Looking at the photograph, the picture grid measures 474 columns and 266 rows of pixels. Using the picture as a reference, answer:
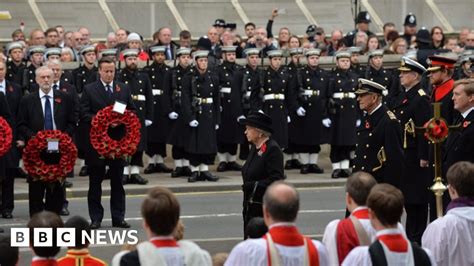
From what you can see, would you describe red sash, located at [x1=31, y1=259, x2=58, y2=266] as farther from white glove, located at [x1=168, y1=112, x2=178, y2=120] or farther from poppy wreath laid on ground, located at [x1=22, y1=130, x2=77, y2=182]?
white glove, located at [x1=168, y1=112, x2=178, y2=120]

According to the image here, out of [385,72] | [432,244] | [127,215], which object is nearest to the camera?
[432,244]

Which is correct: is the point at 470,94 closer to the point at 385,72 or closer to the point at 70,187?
the point at 70,187

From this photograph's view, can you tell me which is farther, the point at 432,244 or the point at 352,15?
the point at 352,15

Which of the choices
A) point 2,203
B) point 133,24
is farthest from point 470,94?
point 133,24

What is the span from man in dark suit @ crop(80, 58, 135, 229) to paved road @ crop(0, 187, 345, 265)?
242 mm

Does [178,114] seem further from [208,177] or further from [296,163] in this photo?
[296,163]

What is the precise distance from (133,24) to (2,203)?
1191 cm

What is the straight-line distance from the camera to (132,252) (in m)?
9.41

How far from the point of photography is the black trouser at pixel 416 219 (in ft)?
53.7

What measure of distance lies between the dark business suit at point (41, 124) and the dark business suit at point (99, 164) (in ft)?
0.68

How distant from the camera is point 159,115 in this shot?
2569 centimetres

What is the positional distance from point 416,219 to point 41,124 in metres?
5.37

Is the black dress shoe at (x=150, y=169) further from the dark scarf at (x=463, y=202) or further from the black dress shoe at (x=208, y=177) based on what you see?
the dark scarf at (x=463, y=202)

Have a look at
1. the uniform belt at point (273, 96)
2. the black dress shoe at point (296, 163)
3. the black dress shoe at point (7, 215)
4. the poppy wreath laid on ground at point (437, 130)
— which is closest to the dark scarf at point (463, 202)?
the poppy wreath laid on ground at point (437, 130)
